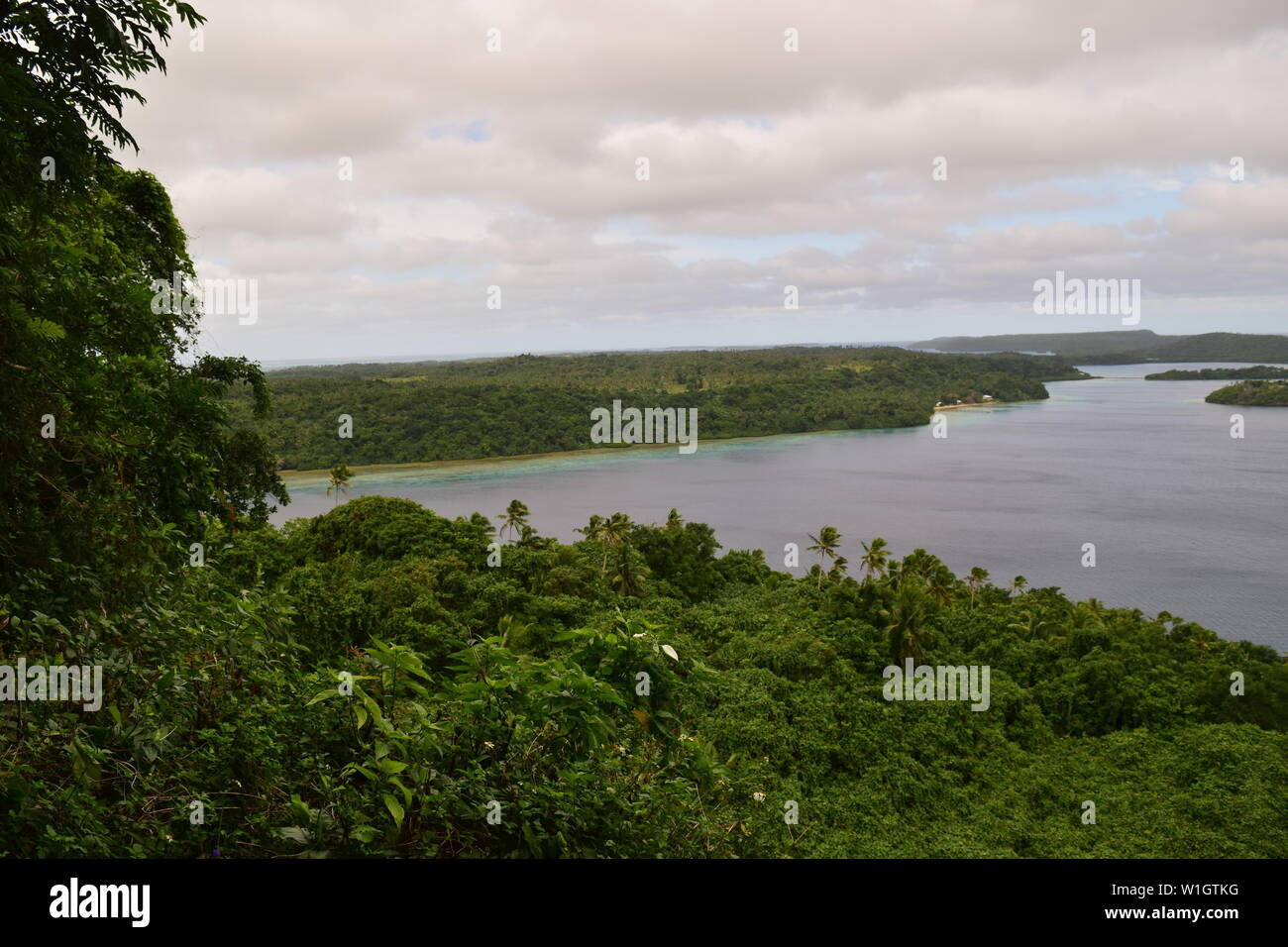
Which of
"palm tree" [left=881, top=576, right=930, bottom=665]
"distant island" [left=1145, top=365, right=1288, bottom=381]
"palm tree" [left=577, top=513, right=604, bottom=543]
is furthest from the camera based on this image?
"distant island" [left=1145, top=365, right=1288, bottom=381]

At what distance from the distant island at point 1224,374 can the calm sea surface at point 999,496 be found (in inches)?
1950

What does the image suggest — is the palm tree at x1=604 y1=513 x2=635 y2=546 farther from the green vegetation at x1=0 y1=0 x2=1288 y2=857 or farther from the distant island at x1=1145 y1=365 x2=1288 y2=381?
the distant island at x1=1145 y1=365 x2=1288 y2=381

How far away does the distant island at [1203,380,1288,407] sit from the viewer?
123 metres

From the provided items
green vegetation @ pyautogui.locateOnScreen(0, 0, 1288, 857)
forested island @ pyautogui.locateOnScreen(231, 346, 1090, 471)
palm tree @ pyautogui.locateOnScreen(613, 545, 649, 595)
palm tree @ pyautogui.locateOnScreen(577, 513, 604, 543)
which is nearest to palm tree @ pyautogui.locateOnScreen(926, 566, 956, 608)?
palm tree @ pyautogui.locateOnScreen(613, 545, 649, 595)

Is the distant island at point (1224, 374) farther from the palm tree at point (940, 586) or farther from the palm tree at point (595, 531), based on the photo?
the palm tree at point (595, 531)

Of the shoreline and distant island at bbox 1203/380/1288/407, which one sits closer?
the shoreline

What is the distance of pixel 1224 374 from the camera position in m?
165

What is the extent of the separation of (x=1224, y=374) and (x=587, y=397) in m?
138

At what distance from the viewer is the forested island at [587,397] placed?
83.7 meters

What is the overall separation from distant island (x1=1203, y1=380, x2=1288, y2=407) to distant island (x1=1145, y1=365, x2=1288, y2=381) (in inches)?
910

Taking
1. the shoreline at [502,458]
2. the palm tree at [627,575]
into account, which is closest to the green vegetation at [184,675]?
the palm tree at [627,575]

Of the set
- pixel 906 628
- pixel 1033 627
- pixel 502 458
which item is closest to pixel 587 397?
pixel 502 458

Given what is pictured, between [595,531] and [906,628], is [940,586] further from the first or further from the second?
[595,531]

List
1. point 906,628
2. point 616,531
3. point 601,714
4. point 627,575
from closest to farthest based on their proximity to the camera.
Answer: point 601,714, point 906,628, point 627,575, point 616,531
